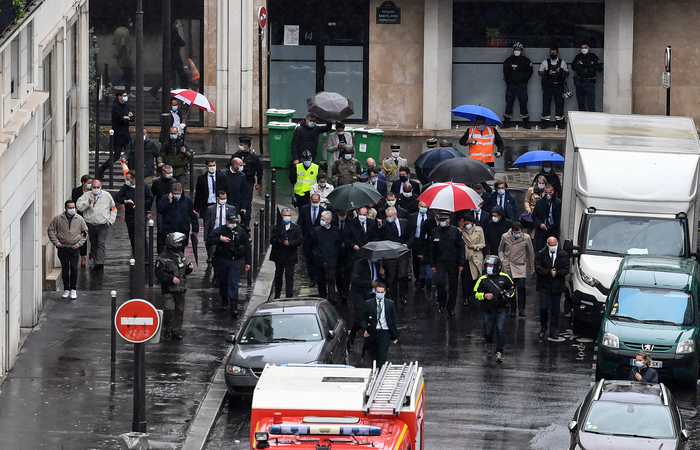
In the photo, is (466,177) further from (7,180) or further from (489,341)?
(7,180)

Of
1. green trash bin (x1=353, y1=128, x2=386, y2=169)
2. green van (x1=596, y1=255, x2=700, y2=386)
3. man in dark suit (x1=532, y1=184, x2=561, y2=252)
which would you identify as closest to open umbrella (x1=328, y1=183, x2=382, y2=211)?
man in dark suit (x1=532, y1=184, x2=561, y2=252)

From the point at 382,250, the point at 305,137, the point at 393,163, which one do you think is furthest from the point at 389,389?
the point at 305,137

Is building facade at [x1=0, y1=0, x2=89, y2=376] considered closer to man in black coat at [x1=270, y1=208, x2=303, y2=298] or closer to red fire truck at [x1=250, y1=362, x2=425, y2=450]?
man in black coat at [x1=270, y1=208, x2=303, y2=298]

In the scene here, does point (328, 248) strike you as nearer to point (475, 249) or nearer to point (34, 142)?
point (475, 249)

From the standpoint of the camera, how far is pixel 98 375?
63.3ft

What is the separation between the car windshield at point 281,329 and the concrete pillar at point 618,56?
1991cm

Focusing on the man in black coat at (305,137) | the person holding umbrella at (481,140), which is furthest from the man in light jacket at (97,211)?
the person holding umbrella at (481,140)

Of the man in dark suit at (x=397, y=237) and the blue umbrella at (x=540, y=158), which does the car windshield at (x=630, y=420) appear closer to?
the man in dark suit at (x=397, y=237)

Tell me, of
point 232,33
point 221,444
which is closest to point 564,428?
point 221,444

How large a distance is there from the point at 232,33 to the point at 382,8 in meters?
4.19

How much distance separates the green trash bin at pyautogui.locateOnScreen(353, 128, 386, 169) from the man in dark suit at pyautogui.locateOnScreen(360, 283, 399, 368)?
13026 millimetres

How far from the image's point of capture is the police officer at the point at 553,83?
3662cm

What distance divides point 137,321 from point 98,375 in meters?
2.96

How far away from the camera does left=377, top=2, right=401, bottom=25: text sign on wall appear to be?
36.6m
